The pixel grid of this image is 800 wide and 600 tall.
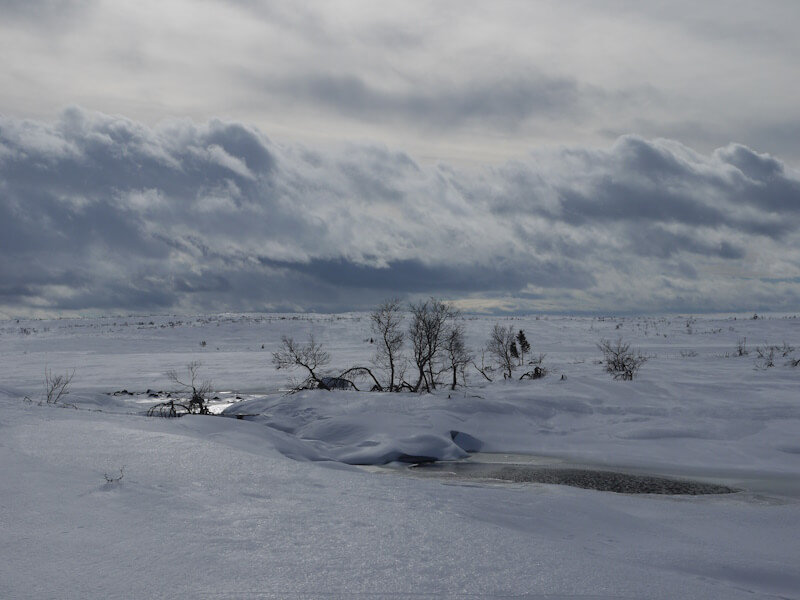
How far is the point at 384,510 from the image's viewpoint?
18.6 feet

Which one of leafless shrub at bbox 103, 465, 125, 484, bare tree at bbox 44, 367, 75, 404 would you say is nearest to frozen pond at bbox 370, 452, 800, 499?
leafless shrub at bbox 103, 465, 125, 484

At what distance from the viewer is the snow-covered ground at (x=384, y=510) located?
12.3 feet

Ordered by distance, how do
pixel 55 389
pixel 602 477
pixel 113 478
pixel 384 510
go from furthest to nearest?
pixel 55 389 < pixel 602 477 < pixel 384 510 < pixel 113 478

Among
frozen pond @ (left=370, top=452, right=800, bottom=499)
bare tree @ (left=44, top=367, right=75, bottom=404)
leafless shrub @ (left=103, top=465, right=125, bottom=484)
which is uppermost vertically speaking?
leafless shrub @ (left=103, top=465, right=125, bottom=484)

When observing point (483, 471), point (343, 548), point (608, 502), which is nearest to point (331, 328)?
point (483, 471)

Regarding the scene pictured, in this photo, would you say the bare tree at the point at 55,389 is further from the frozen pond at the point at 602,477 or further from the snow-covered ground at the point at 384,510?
the frozen pond at the point at 602,477

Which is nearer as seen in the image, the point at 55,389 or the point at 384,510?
the point at 384,510

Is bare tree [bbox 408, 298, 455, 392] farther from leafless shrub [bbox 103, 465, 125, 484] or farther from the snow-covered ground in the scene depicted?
leafless shrub [bbox 103, 465, 125, 484]

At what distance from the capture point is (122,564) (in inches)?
145

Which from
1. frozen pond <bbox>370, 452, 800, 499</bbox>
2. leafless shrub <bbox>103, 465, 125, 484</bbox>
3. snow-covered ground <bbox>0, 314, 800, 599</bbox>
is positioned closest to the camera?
snow-covered ground <bbox>0, 314, 800, 599</bbox>

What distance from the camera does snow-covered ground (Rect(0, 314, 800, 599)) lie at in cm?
376

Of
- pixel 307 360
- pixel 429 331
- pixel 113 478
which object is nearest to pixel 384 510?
pixel 113 478

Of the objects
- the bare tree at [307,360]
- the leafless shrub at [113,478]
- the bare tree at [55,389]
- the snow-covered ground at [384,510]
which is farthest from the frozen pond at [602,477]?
the bare tree at [55,389]

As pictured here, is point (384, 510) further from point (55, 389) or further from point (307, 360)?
point (307, 360)
